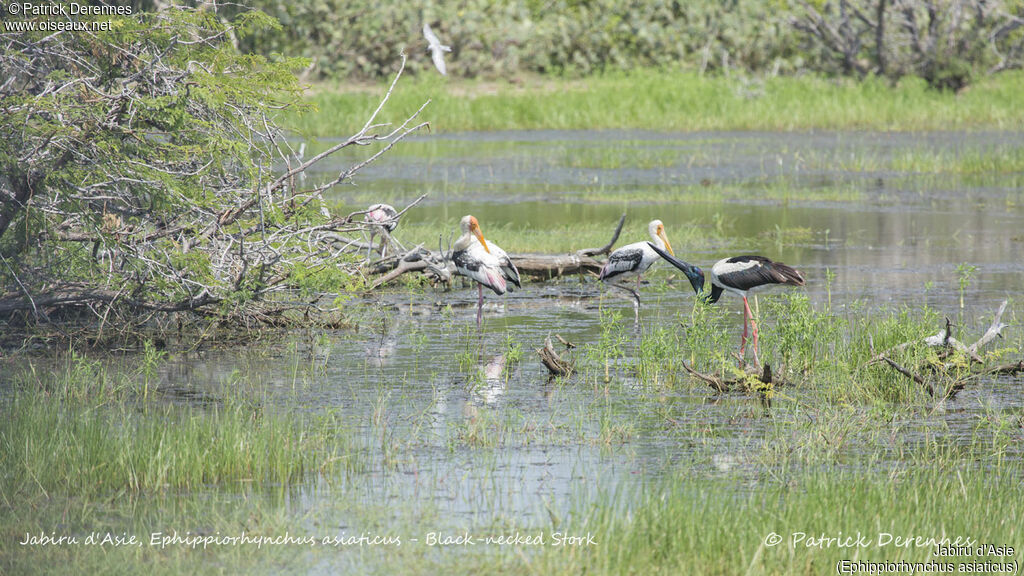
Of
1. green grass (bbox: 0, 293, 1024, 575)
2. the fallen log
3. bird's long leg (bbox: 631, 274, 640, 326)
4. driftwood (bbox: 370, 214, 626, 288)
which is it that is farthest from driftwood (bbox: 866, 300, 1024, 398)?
the fallen log

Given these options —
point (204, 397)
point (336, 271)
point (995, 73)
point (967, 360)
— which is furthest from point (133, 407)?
point (995, 73)

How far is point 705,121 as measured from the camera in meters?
28.3

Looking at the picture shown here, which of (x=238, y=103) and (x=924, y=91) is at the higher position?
(x=238, y=103)

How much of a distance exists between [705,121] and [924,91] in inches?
209

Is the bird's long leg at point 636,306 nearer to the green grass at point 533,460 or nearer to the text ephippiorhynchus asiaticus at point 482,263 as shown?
the text ephippiorhynchus asiaticus at point 482,263

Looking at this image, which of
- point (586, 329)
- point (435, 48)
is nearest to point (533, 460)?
point (586, 329)

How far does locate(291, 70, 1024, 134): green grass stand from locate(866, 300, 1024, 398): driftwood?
19.0 meters

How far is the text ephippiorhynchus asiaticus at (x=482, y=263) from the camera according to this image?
1144cm

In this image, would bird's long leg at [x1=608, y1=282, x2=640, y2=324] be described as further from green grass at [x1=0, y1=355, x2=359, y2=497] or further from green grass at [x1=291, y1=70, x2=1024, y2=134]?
green grass at [x1=291, y1=70, x2=1024, y2=134]

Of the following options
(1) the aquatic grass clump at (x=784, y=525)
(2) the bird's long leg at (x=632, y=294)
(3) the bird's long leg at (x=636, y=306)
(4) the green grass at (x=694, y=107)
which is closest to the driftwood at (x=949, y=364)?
(1) the aquatic grass clump at (x=784, y=525)

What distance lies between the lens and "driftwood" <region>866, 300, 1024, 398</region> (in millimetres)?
8266

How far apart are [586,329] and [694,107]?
18938 mm

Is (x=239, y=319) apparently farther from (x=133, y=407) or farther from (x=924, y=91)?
(x=924, y=91)

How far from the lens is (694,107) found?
2911 cm
